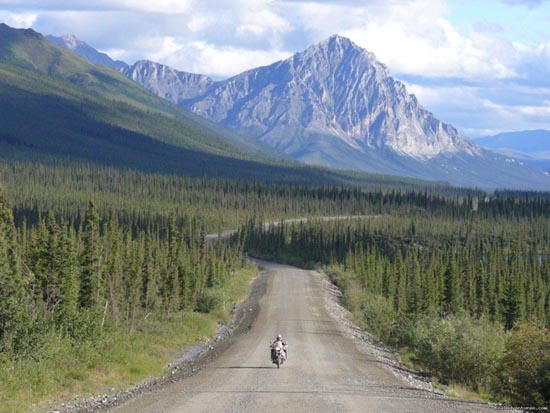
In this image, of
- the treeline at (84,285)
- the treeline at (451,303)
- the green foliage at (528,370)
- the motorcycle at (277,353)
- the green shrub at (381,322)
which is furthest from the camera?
the green shrub at (381,322)

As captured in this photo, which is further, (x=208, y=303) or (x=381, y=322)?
(x=208, y=303)

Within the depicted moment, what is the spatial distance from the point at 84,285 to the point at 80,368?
1255 inches

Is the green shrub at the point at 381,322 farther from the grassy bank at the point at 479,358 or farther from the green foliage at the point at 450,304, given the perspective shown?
the grassy bank at the point at 479,358

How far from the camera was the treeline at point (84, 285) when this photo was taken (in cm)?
3797

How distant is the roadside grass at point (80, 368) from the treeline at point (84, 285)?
1.01 meters


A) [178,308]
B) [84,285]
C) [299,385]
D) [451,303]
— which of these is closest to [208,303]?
[178,308]

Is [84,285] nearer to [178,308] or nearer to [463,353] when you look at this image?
[178,308]

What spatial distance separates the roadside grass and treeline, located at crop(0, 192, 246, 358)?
1005 millimetres

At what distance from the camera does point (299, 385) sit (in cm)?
3488

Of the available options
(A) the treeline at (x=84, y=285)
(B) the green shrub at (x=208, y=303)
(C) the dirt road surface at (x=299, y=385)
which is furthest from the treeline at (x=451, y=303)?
(A) the treeline at (x=84, y=285)

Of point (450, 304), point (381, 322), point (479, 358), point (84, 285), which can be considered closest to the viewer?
point (479, 358)

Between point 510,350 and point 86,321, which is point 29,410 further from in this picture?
point 510,350

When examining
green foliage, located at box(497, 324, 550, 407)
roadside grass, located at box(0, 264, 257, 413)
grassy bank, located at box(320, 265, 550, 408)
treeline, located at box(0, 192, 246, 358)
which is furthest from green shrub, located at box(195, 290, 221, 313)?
green foliage, located at box(497, 324, 550, 407)

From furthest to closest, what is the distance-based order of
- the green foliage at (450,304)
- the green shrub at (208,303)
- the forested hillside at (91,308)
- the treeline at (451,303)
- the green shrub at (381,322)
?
the green shrub at (208,303) < the green shrub at (381,322) < the treeline at (451,303) < the green foliage at (450,304) < the forested hillside at (91,308)
